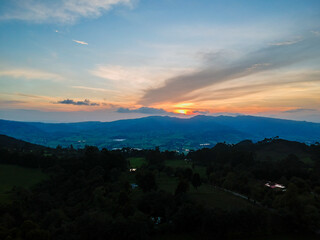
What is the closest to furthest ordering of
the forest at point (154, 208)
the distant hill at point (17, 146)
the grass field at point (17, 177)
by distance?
→ the forest at point (154, 208) < the grass field at point (17, 177) < the distant hill at point (17, 146)

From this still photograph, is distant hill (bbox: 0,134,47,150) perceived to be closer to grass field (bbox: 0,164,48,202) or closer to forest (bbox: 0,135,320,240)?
grass field (bbox: 0,164,48,202)

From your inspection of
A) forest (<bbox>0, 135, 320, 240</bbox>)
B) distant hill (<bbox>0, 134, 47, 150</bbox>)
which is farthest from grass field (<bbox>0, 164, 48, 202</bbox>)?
distant hill (<bbox>0, 134, 47, 150</bbox>)

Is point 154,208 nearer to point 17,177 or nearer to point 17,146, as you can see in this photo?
point 17,177

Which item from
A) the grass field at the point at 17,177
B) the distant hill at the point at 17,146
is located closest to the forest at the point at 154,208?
the grass field at the point at 17,177

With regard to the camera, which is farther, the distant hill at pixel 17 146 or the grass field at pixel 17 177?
the distant hill at pixel 17 146

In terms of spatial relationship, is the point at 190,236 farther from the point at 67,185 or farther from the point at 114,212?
the point at 67,185

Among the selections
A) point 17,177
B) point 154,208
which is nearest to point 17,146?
point 17,177

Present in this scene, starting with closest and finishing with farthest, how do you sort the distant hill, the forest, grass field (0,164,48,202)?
1. the forest
2. grass field (0,164,48,202)
3. the distant hill

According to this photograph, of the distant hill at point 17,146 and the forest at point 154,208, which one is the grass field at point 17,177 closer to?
the forest at point 154,208
